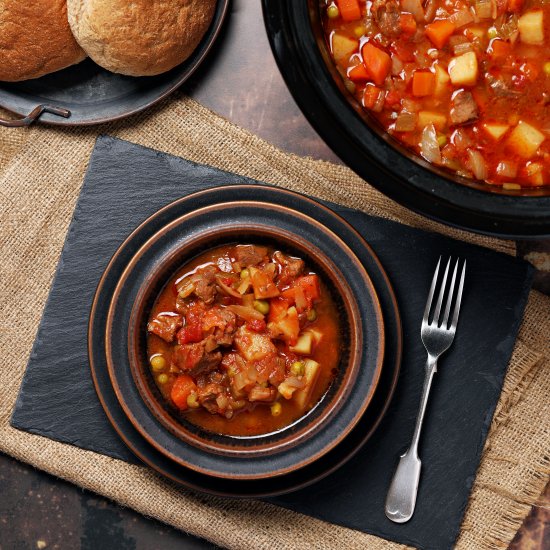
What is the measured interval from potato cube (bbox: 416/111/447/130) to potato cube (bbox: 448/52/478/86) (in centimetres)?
16

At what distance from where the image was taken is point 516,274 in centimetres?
432

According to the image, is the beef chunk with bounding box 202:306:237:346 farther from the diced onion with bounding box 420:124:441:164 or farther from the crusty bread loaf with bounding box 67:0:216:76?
the crusty bread loaf with bounding box 67:0:216:76

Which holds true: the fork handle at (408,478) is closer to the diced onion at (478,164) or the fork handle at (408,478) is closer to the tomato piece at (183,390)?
the diced onion at (478,164)

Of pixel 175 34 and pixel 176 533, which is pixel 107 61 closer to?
pixel 175 34

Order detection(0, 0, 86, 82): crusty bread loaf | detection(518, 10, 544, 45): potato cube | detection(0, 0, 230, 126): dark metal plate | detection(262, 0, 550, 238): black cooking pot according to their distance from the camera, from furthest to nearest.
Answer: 1. detection(0, 0, 230, 126): dark metal plate
2. detection(0, 0, 86, 82): crusty bread loaf
3. detection(518, 10, 544, 45): potato cube
4. detection(262, 0, 550, 238): black cooking pot

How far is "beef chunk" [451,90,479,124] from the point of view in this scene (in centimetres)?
364

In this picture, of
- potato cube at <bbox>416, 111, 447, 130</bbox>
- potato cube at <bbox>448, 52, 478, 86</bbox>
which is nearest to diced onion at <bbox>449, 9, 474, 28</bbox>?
potato cube at <bbox>448, 52, 478, 86</bbox>

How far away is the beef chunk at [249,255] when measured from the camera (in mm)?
4137

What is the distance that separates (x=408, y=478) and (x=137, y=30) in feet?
9.20

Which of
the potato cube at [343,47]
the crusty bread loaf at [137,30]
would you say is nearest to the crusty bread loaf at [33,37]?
the crusty bread loaf at [137,30]

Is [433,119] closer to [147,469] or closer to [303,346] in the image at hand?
[303,346]

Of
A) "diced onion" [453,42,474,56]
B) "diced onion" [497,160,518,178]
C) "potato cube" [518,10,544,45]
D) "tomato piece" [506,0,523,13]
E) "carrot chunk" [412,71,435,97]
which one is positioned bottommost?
"diced onion" [497,160,518,178]

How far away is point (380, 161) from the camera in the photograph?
3.58 meters

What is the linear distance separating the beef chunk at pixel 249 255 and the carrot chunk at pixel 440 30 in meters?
1.34
